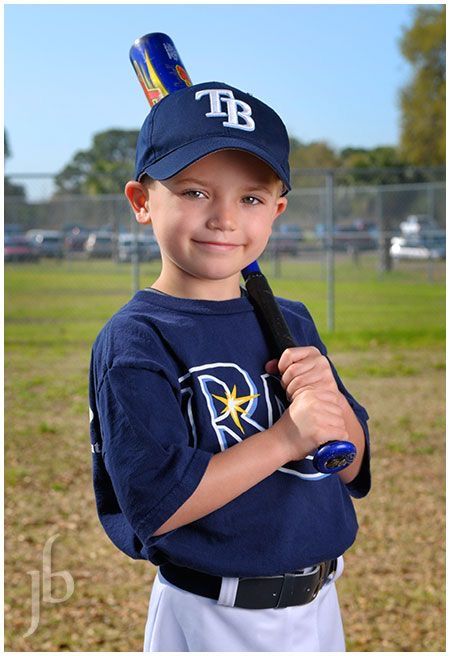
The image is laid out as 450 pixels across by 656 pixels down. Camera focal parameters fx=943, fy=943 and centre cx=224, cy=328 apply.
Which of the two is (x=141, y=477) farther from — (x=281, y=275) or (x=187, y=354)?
(x=281, y=275)

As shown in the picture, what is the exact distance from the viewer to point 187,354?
1.42m

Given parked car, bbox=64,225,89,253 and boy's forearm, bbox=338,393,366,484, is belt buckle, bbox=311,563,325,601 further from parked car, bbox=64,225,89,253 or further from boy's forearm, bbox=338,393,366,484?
parked car, bbox=64,225,89,253

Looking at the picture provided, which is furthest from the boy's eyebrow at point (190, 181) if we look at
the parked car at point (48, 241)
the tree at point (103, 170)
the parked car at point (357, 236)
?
the parked car at point (48, 241)

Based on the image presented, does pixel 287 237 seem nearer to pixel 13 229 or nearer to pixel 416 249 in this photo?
pixel 13 229

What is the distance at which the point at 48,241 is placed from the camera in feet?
41.1

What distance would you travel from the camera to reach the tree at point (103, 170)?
37.2 feet

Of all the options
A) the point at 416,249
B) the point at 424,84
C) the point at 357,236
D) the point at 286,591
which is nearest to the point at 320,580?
the point at 286,591

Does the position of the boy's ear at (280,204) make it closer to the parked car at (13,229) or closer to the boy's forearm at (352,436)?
the boy's forearm at (352,436)

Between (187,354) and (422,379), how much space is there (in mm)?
6661

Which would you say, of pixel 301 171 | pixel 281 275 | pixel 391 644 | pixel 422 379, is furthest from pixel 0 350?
pixel 281 275

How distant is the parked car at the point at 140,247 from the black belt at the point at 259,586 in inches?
380

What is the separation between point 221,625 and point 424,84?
28.2 meters

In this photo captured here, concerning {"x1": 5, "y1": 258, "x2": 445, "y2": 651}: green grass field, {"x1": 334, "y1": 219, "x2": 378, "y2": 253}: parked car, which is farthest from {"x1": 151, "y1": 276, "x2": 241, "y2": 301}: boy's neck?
{"x1": 334, "y1": 219, "x2": 378, "y2": 253}: parked car

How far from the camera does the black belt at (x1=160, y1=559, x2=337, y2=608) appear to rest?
1479 mm
